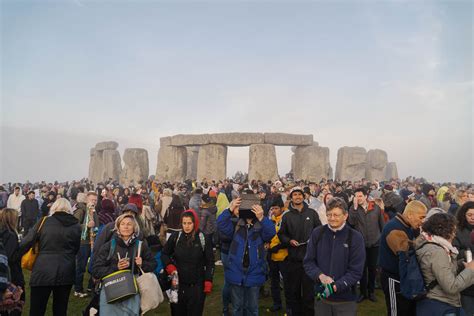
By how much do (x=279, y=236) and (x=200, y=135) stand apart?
56.2 ft

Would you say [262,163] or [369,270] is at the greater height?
[262,163]

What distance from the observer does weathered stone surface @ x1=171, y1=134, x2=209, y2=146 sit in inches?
827

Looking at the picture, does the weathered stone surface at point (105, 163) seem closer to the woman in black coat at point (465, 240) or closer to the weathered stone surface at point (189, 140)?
the weathered stone surface at point (189, 140)

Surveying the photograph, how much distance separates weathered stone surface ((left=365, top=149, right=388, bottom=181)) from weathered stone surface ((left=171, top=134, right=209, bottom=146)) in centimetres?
1132

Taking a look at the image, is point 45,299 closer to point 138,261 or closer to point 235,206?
point 138,261

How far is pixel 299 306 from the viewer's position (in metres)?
4.26

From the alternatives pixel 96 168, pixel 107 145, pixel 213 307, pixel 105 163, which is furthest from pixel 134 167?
pixel 213 307

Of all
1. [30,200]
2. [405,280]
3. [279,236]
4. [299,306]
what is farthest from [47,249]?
[30,200]

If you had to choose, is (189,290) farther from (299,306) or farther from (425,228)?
(425,228)

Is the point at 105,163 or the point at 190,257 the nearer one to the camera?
the point at 190,257

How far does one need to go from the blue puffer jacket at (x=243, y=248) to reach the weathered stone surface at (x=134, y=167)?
20.6 metres

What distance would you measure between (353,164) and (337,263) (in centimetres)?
2094

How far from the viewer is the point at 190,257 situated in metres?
3.56

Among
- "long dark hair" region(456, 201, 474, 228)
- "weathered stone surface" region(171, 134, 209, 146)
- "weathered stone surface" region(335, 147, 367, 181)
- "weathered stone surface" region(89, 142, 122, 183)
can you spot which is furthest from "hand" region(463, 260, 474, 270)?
"weathered stone surface" region(89, 142, 122, 183)
